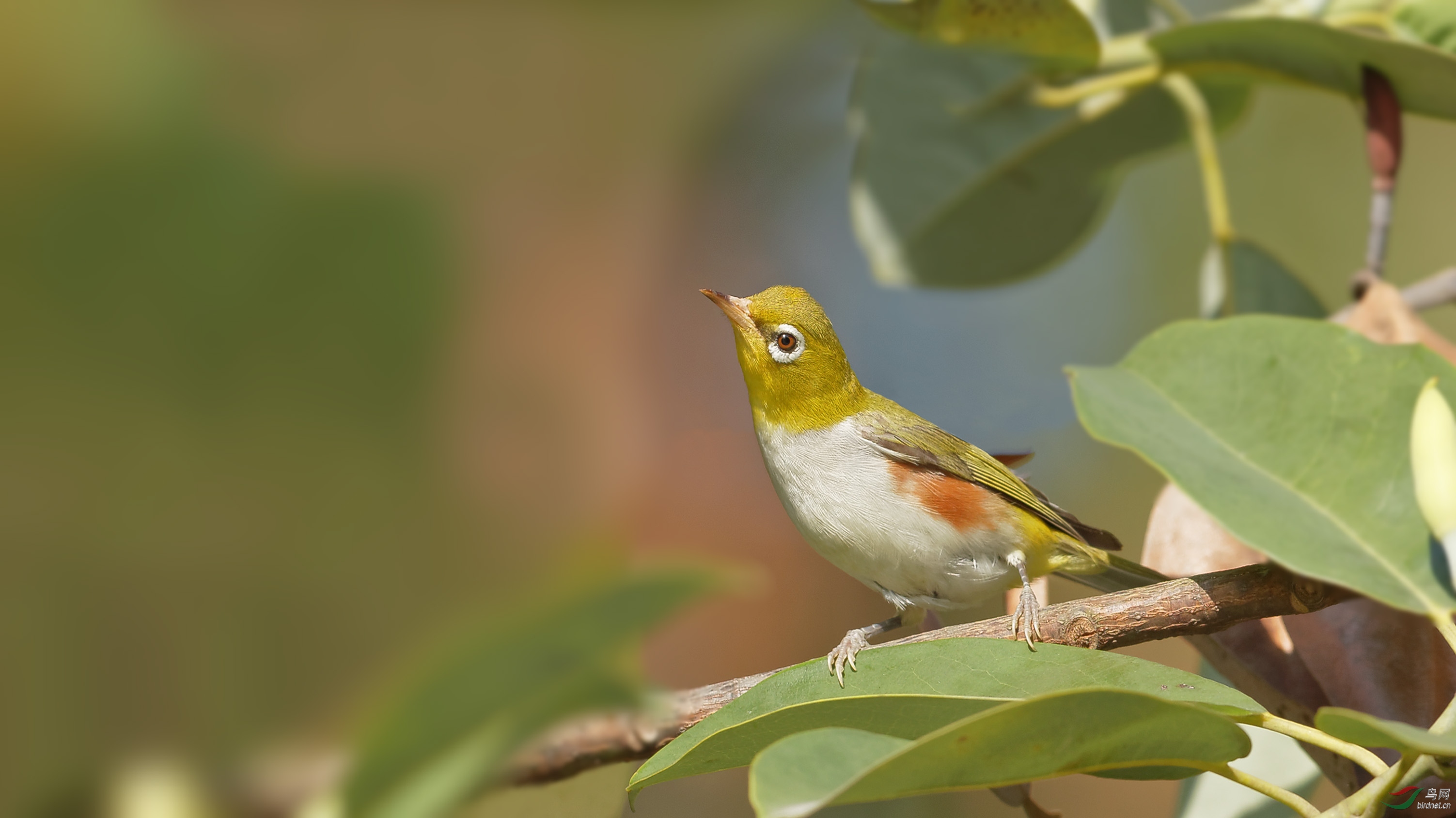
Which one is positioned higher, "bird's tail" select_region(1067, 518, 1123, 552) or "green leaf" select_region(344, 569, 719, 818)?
"green leaf" select_region(344, 569, 719, 818)

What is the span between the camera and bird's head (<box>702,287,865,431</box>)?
1532 mm

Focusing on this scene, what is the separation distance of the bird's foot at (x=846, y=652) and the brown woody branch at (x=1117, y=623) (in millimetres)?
29

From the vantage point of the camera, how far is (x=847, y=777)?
600 millimetres

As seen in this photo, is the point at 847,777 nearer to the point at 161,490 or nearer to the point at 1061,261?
the point at 161,490

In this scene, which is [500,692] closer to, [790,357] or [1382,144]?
[790,357]

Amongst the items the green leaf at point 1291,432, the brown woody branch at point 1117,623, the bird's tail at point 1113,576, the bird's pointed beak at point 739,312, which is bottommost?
the bird's tail at point 1113,576

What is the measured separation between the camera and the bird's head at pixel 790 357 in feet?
5.03

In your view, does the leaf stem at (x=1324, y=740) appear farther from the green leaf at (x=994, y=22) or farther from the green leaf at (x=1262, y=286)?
the green leaf at (x=994, y=22)

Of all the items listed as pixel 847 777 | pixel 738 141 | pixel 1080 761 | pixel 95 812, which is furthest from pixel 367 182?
pixel 738 141

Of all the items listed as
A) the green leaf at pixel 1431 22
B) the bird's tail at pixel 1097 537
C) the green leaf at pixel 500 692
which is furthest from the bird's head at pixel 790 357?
the green leaf at pixel 500 692

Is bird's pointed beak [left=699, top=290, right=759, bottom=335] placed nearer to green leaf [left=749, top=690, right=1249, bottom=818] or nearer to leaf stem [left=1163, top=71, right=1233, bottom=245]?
leaf stem [left=1163, top=71, right=1233, bottom=245]

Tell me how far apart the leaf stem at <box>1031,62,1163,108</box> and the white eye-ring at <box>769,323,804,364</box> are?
0.55 m

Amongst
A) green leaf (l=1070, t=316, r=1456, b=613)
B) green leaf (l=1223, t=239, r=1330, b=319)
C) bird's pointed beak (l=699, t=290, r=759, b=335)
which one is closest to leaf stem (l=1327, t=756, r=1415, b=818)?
green leaf (l=1070, t=316, r=1456, b=613)

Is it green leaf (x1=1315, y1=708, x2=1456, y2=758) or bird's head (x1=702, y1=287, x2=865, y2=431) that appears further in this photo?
bird's head (x1=702, y1=287, x2=865, y2=431)
